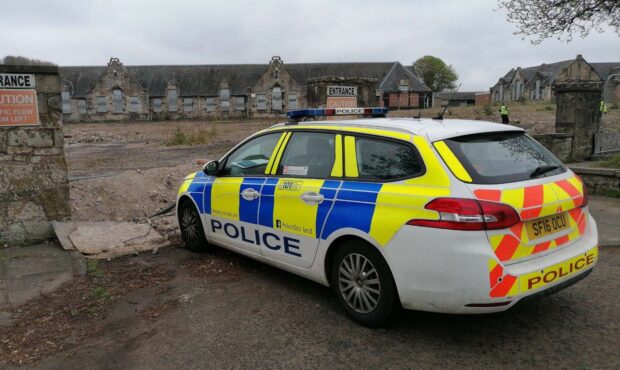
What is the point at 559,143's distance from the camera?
10.9 meters

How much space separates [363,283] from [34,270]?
151 inches

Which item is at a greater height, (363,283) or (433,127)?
(433,127)

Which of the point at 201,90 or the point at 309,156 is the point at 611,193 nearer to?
the point at 309,156

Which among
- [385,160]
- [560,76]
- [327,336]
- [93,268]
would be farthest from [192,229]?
[560,76]

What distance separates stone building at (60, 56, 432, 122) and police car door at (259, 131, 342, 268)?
50810 mm

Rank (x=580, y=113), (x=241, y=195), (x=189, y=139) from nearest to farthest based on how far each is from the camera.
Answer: (x=241, y=195), (x=580, y=113), (x=189, y=139)

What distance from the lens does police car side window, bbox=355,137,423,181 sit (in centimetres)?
356

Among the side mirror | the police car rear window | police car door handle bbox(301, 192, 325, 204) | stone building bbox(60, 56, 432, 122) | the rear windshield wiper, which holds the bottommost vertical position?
police car door handle bbox(301, 192, 325, 204)

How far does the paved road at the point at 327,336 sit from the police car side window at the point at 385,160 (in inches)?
46.9

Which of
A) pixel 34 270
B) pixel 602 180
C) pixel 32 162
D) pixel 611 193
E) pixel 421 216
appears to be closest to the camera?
pixel 421 216

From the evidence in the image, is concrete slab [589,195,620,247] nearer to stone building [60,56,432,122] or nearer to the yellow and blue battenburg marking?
the yellow and blue battenburg marking

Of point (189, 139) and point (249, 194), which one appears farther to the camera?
point (189, 139)

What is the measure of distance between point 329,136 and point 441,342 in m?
1.92

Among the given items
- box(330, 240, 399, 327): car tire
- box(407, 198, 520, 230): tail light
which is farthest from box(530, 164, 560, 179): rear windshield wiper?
box(330, 240, 399, 327): car tire
